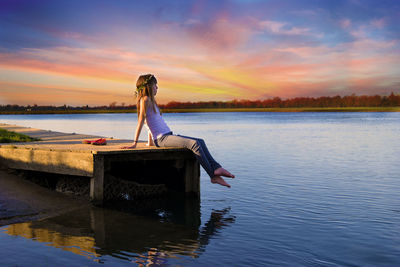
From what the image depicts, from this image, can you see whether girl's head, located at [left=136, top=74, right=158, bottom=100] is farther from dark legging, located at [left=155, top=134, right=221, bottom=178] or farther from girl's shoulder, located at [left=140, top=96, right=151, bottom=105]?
dark legging, located at [left=155, top=134, right=221, bottom=178]

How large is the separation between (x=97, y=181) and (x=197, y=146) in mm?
2271

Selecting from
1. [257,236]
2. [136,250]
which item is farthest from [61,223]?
[257,236]

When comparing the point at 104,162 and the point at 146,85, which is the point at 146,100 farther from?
the point at 104,162

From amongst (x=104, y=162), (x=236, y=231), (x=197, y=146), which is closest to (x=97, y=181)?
(x=104, y=162)

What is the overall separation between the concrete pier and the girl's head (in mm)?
1205

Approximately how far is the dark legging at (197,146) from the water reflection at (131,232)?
117cm

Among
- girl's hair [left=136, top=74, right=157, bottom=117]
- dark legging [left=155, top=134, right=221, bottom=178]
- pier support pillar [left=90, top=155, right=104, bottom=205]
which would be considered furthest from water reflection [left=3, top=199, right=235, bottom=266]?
girl's hair [left=136, top=74, right=157, bottom=117]

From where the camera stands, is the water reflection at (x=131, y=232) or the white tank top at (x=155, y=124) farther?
the white tank top at (x=155, y=124)

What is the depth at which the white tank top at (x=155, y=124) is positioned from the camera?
29.1 ft

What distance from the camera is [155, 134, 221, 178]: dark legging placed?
828cm

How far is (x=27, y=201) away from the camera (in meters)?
8.49

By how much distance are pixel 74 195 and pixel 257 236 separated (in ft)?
15.0

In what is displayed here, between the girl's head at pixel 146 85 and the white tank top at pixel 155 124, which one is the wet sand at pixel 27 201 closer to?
the white tank top at pixel 155 124

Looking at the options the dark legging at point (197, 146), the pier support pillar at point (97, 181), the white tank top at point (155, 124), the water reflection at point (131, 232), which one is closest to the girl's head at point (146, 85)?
the white tank top at point (155, 124)
